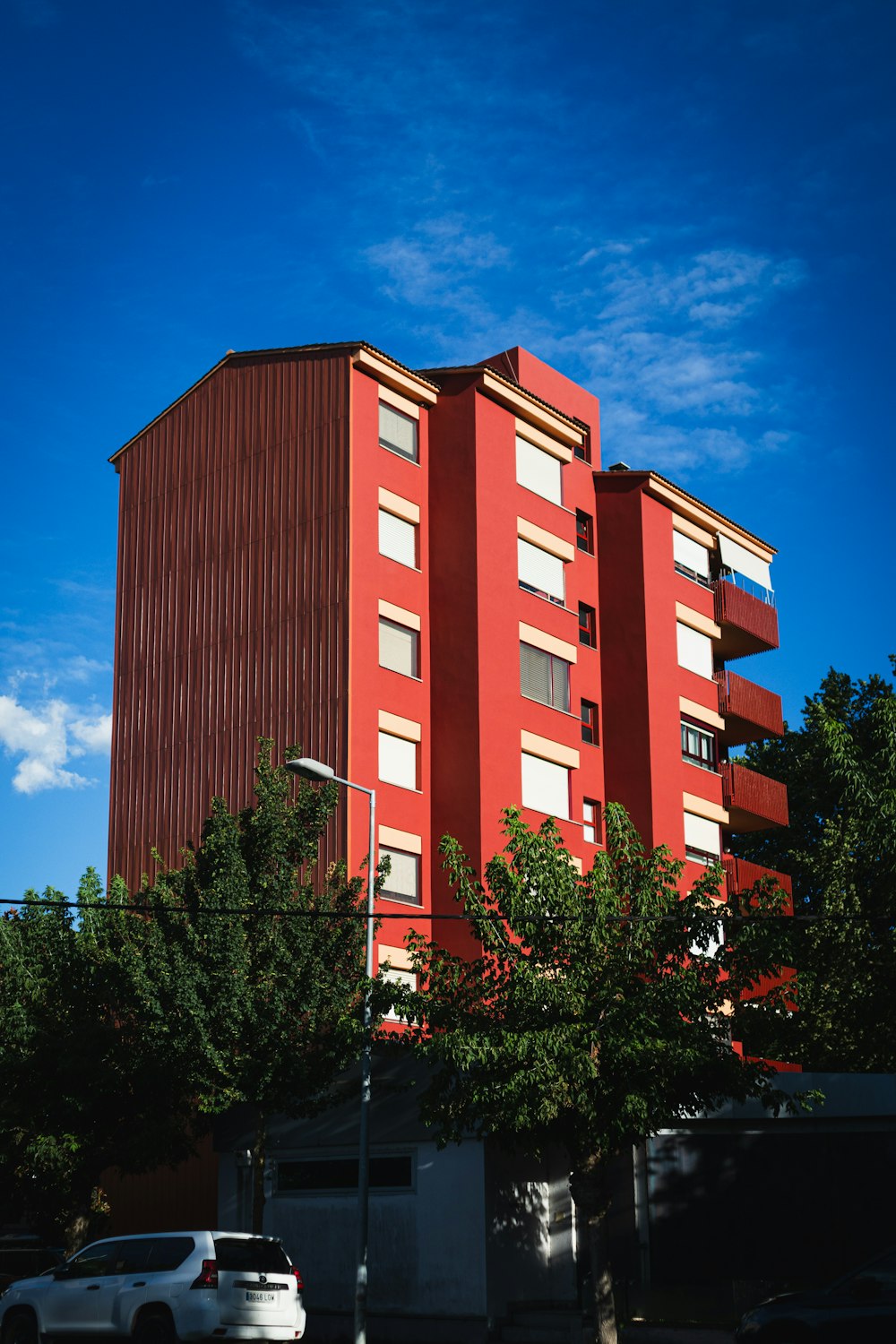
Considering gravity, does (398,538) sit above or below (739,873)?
above

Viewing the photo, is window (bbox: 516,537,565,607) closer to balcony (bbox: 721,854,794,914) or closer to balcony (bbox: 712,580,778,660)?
balcony (bbox: 712,580,778,660)

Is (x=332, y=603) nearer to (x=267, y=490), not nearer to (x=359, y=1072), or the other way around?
(x=267, y=490)

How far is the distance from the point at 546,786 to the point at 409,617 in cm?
553

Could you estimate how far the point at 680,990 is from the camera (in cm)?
2147

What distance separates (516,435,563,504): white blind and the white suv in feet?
79.1

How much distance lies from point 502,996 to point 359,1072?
21.0ft

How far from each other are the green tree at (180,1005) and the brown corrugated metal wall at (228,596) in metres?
7.38

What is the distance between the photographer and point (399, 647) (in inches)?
1436

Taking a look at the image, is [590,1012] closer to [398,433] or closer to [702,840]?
[398,433]

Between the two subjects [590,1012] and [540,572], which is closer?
[590,1012]

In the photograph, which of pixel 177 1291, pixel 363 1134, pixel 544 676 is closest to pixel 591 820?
pixel 544 676

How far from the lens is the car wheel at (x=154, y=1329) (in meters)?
19.1

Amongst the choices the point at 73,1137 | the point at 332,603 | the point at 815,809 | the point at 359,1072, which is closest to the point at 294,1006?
the point at 359,1072

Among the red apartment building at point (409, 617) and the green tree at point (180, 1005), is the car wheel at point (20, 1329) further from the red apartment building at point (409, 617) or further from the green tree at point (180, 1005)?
the red apartment building at point (409, 617)
